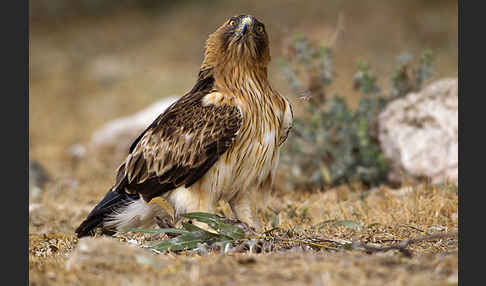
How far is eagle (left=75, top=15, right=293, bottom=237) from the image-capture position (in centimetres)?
402

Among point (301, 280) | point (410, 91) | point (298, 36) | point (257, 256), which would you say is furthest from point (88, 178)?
point (301, 280)

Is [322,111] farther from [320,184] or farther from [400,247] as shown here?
[400,247]

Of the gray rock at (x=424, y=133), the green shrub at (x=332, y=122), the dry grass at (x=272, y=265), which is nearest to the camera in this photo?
the dry grass at (x=272, y=265)

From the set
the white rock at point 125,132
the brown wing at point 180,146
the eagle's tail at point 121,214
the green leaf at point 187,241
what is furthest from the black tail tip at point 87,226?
the white rock at point 125,132

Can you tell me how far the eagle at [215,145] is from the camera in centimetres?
402

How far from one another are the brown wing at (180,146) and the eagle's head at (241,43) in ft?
1.00

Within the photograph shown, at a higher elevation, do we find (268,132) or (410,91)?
(410,91)

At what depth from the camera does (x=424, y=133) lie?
639 cm

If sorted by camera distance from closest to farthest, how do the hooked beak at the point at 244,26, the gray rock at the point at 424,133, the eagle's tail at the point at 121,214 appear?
the hooked beak at the point at 244,26 → the eagle's tail at the point at 121,214 → the gray rock at the point at 424,133

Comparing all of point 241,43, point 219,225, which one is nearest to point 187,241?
point 219,225

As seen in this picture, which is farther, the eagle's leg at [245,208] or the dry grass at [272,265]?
the eagle's leg at [245,208]

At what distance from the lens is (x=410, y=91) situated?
7012 millimetres

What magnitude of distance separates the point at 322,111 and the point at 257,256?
3833 mm

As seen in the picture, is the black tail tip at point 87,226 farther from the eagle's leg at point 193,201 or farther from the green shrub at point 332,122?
the green shrub at point 332,122
